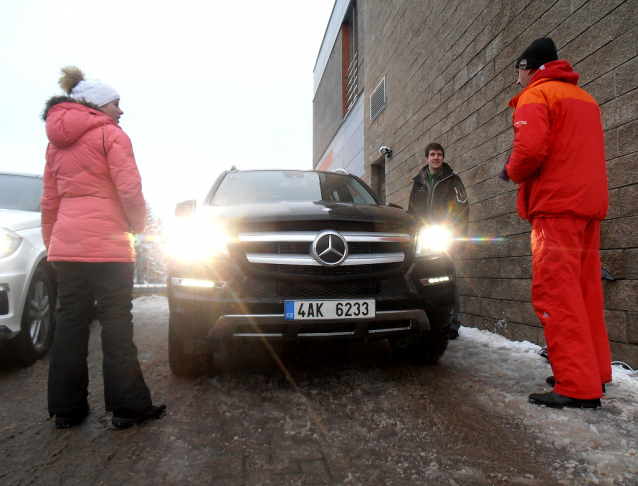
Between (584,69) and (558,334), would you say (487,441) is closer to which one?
(558,334)

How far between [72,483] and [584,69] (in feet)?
12.5

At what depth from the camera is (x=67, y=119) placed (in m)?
2.09

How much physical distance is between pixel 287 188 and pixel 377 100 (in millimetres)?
5351

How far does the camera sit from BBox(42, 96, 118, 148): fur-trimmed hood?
82.2 inches

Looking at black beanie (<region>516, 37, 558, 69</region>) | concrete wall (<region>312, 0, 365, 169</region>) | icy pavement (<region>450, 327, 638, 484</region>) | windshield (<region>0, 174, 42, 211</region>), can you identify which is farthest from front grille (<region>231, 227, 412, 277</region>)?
concrete wall (<region>312, 0, 365, 169</region>)

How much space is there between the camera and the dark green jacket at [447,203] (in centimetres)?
415

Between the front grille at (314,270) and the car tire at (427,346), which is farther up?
the front grille at (314,270)

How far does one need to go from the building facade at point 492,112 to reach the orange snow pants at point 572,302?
1.95 feet

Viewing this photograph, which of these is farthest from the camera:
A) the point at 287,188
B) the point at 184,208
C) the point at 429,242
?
the point at 287,188

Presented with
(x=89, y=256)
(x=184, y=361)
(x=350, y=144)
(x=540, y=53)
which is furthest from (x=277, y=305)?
(x=350, y=144)

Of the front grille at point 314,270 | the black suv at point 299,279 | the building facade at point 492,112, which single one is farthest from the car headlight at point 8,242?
the building facade at point 492,112

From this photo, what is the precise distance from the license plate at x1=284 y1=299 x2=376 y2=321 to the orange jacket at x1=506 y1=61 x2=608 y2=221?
3.50ft

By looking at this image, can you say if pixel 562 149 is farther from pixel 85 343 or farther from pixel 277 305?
pixel 85 343

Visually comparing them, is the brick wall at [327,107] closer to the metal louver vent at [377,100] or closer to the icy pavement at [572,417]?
the metal louver vent at [377,100]
